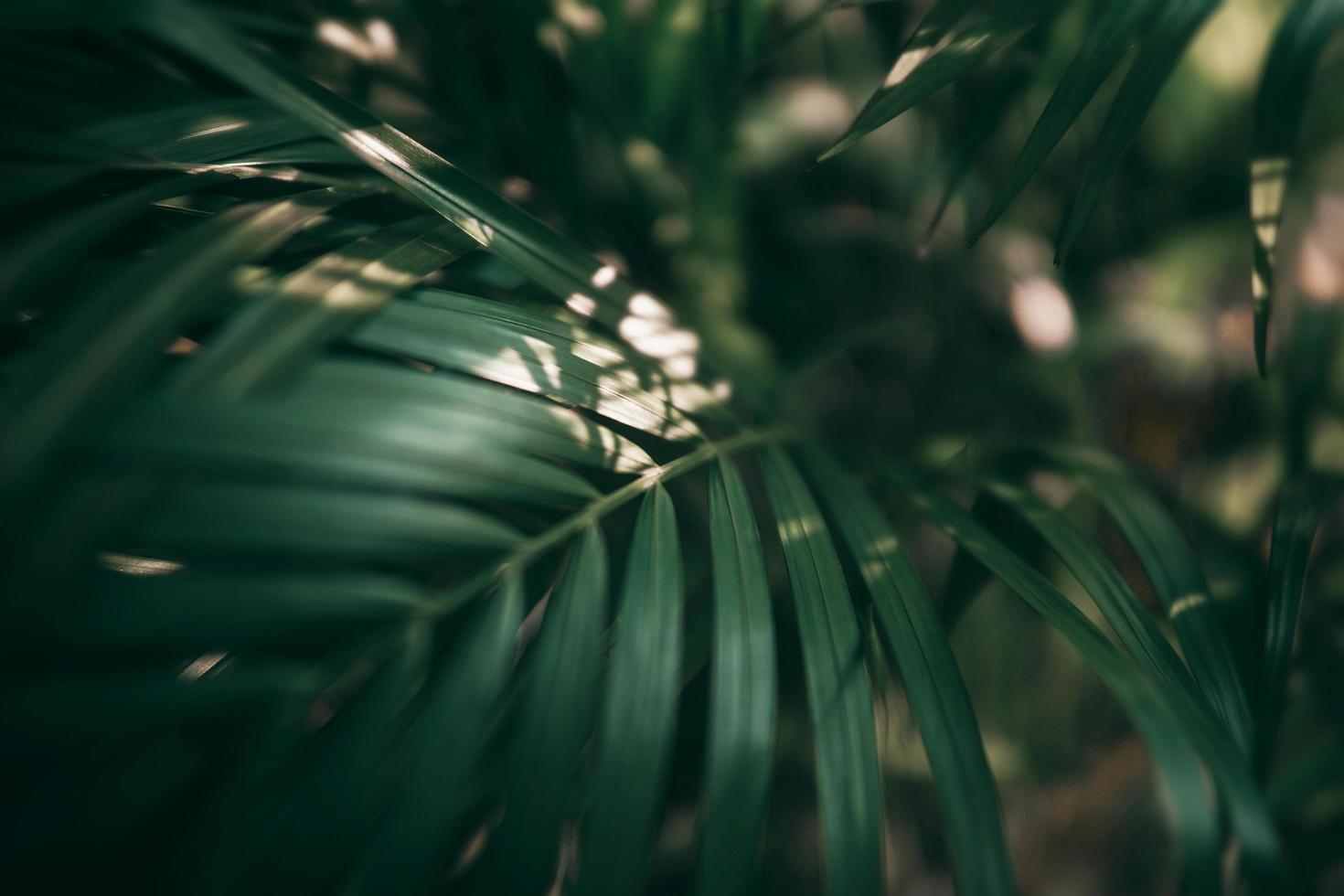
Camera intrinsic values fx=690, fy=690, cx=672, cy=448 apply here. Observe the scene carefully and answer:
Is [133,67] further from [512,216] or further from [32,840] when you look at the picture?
[32,840]

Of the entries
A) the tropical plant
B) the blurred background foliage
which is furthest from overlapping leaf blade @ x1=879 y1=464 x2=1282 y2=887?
the blurred background foliage

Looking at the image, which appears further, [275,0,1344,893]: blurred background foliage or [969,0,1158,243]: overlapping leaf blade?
[275,0,1344,893]: blurred background foliage

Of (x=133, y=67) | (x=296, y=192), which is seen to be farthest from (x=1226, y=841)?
(x=133, y=67)

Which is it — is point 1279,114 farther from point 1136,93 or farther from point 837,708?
point 837,708

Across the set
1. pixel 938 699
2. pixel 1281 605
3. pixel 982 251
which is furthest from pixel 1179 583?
pixel 982 251

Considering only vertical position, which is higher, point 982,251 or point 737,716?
point 982,251

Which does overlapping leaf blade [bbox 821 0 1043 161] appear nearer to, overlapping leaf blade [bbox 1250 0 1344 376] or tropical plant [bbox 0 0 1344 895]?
tropical plant [bbox 0 0 1344 895]

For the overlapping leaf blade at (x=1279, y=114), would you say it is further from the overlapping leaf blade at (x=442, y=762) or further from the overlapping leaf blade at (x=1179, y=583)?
the overlapping leaf blade at (x=442, y=762)

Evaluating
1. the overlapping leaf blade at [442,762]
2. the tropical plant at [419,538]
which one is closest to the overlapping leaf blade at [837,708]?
the tropical plant at [419,538]
